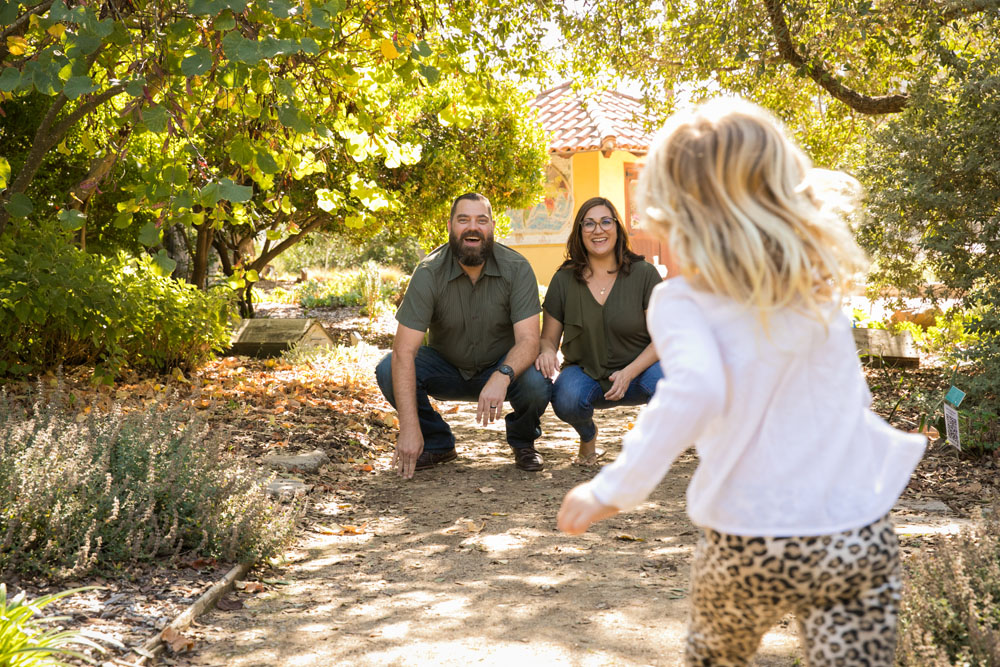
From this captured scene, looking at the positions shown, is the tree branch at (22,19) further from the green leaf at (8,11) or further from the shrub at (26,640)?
the shrub at (26,640)

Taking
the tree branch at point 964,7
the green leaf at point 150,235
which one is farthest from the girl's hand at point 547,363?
the tree branch at point 964,7

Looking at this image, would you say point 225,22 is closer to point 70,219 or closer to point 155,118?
point 155,118

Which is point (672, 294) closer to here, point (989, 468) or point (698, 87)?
point (989, 468)

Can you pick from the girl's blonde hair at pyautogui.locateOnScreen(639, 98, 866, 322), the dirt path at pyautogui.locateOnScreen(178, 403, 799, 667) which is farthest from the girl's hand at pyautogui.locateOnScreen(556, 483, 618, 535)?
the dirt path at pyautogui.locateOnScreen(178, 403, 799, 667)

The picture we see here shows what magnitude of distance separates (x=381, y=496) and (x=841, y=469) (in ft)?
11.9

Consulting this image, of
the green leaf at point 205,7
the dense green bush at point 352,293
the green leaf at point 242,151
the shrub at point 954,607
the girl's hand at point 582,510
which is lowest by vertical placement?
the shrub at point 954,607

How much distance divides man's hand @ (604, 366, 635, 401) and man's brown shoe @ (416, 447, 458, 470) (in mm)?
1174

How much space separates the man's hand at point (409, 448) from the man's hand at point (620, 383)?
1.13m

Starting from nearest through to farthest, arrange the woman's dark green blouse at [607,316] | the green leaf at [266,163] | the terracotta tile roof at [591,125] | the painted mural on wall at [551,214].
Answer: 1. the green leaf at [266,163]
2. the woman's dark green blouse at [607,316]
3. the terracotta tile roof at [591,125]
4. the painted mural on wall at [551,214]

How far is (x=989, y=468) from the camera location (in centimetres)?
518

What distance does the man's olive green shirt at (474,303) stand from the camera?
5.23 m

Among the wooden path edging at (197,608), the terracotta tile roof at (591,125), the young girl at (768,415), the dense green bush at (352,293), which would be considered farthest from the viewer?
the terracotta tile roof at (591,125)

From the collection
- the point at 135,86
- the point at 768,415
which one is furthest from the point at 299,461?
the point at 768,415

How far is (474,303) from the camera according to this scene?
17.5 feet
